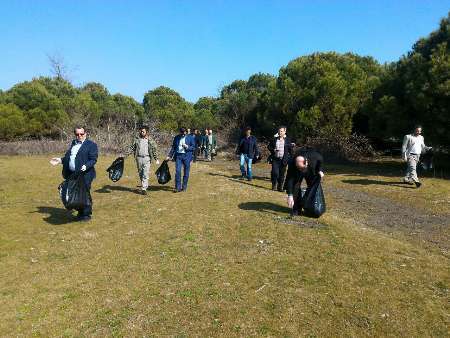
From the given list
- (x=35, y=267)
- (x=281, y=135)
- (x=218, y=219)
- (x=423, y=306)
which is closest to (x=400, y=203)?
(x=281, y=135)

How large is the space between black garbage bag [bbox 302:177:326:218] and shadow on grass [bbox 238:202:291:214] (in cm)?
101

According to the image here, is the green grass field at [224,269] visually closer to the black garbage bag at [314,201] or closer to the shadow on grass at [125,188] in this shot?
the black garbage bag at [314,201]

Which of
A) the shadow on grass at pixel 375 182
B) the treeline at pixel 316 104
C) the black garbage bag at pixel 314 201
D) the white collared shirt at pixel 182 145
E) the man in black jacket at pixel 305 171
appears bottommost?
the shadow on grass at pixel 375 182

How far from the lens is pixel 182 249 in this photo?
696cm

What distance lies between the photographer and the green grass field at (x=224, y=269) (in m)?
4.63

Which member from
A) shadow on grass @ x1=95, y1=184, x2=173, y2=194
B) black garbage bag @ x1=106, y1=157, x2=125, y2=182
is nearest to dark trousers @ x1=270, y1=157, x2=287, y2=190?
shadow on grass @ x1=95, y1=184, x2=173, y2=194

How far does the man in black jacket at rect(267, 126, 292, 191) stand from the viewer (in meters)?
11.6

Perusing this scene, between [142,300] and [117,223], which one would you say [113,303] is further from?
[117,223]

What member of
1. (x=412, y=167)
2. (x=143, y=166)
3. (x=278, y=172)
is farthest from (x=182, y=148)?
(x=412, y=167)

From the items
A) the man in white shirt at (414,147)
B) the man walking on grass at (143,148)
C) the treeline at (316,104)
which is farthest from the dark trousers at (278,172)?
the treeline at (316,104)

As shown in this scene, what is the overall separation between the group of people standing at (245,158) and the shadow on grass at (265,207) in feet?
1.93

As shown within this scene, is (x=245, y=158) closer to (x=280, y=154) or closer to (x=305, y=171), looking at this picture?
(x=280, y=154)

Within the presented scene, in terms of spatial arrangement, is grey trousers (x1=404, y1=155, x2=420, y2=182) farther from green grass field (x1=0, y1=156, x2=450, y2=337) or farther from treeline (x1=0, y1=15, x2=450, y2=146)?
treeline (x1=0, y1=15, x2=450, y2=146)

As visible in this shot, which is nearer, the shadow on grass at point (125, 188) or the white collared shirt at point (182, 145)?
the white collared shirt at point (182, 145)
